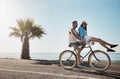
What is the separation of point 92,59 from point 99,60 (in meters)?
0.28

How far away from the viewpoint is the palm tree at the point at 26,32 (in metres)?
32.5

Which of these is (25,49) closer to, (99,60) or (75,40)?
(75,40)

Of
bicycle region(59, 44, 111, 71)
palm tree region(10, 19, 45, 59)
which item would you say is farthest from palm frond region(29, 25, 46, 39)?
bicycle region(59, 44, 111, 71)

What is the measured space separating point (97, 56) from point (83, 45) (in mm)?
709

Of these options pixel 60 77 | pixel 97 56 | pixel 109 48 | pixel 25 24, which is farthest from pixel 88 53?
pixel 25 24

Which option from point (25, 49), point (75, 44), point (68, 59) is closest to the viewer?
point (75, 44)

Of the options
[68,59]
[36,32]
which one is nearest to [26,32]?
[36,32]

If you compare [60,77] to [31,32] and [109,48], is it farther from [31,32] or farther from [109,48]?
[31,32]

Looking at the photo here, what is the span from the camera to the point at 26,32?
3291 cm

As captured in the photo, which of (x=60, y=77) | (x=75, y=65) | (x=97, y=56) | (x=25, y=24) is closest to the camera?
(x=60, y=77)

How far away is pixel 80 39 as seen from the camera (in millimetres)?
9398

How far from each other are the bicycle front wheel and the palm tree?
23839 millimetres

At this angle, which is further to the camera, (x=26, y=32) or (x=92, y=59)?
(x=26, y=32)

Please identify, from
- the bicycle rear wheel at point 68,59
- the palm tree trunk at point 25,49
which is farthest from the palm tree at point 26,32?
the bicycle rear wheel at point 68,59
